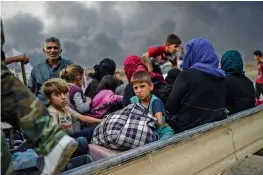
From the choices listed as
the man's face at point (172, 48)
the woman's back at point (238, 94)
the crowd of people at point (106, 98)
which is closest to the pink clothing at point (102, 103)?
the crowd of people at point (106, 98)

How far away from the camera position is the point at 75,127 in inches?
120

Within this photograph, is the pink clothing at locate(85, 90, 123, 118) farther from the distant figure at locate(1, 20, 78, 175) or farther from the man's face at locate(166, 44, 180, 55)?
the distant figure at locate(1, 20, 78, 175)

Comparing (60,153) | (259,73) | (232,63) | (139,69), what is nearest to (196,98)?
(139,69)

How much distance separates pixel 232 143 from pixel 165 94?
2.92ft

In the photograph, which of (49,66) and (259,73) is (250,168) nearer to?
(49,66)

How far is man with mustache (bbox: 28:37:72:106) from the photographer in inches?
143

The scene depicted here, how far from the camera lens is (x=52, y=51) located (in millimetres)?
3652

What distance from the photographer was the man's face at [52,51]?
362 cm

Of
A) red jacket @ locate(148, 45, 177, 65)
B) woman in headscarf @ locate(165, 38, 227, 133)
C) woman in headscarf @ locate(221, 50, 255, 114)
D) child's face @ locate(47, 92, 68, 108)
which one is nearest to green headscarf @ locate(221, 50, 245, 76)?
woman in headscarf @ locate(221, 50, 255, 114)

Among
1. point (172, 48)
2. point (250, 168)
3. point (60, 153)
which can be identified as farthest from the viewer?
point (172, 48)

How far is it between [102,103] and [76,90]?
32 centimetres

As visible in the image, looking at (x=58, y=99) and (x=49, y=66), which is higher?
(x=49, y=66)

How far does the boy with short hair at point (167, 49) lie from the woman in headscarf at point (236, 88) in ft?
3.10

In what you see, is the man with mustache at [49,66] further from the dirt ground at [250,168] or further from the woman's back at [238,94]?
the dirt ground at [250,168]
